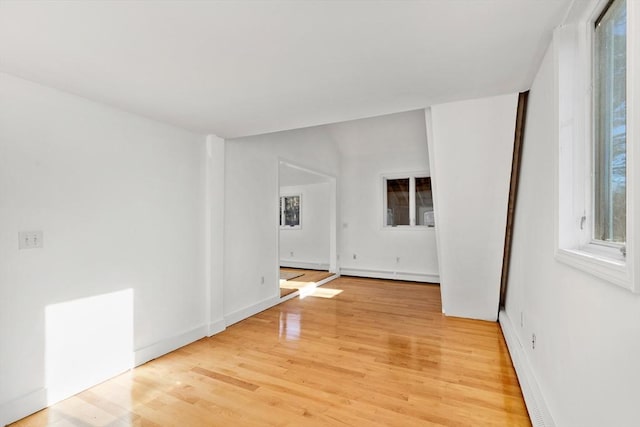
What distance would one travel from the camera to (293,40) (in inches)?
64.1

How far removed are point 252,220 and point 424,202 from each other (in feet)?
11.3

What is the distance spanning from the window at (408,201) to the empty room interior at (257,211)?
7.53ft

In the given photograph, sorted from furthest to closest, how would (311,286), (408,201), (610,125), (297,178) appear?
1. (297,178)
2. (408,201)
3. (311,286)
4. (610,125)

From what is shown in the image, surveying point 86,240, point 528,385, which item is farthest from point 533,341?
point 86,240

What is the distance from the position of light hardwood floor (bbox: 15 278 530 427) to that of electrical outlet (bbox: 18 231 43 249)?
3.70 ft

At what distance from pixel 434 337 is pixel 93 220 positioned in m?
3.35

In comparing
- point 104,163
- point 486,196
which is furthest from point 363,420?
point 104,163

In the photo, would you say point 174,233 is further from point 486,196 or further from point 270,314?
point 486,196

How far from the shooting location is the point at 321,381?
2377mm

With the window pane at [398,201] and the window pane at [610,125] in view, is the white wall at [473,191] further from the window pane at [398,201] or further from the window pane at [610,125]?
the window pane at [398,201]

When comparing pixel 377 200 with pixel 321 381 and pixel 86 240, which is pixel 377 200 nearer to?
pixel 321 381

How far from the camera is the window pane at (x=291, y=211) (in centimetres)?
776

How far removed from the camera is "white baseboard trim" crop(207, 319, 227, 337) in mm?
3369

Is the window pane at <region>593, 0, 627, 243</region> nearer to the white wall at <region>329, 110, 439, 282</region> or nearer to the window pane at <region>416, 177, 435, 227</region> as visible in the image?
the white wall at <region>329, 110, 439, 282</region>
